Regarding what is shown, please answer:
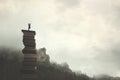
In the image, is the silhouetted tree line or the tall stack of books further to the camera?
the tall stack of books

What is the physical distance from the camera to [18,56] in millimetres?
32969

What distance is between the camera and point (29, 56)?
31.1m

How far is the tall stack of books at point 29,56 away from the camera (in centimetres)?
3048

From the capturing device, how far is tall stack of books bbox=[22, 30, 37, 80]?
30.5 metres

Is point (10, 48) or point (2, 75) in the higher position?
point (10, 48)

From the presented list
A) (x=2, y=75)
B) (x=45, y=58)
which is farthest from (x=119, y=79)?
(x=2, y=75)

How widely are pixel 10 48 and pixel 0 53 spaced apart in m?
3.16

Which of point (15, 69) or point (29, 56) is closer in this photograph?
point (15, 69)

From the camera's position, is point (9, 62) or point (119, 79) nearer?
point (9, 62)

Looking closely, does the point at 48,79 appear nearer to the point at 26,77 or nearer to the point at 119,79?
the point at 26,77

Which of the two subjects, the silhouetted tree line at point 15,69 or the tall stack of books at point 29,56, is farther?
the tall stack of books at point 29,56

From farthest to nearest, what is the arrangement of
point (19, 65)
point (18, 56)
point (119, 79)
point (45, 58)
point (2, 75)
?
point (119, 79)
point (45, 58)
point (18, 56)
point (19, 65)
point (2, 75)

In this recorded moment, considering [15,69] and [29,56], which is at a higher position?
[29,56]

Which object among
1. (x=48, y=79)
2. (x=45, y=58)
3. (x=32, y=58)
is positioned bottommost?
(x=48, y=79)
